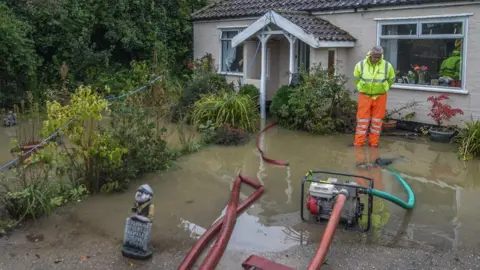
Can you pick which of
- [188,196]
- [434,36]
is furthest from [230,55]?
[188,196]

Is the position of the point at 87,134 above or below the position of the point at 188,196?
above

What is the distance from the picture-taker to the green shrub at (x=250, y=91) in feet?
41.7

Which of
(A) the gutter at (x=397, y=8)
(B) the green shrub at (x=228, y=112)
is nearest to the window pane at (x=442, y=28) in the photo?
(A) the gutter at (x=397, y=8)

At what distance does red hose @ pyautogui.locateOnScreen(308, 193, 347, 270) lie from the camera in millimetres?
4171

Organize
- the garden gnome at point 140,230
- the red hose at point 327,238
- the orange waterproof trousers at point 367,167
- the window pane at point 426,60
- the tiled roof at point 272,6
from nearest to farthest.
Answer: the red hose at point 327,238
the garden gnome at point 140,230
the orange waterproof trousers at point 367,167
the window pane at point 426,60
the tiled roof at point 272,6

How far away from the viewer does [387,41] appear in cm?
1163

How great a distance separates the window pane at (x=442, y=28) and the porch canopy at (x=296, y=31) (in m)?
1.83

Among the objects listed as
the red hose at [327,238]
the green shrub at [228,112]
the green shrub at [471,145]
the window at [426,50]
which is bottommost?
the red hose at [327,238]

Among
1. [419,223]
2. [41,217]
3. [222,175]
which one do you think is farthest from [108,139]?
[419,223]

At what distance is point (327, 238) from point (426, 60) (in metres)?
7.83

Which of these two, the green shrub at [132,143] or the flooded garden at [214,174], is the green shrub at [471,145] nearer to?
the flooded garden at [214,174]

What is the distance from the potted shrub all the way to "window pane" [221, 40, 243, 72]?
21.4 feet

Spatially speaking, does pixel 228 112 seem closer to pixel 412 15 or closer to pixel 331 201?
pixel 412 15

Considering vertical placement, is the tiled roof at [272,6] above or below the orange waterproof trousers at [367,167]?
above
